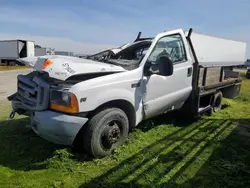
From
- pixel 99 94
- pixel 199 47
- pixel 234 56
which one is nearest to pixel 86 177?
pixel 99 94

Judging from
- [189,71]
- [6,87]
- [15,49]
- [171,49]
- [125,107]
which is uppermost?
[15,49]

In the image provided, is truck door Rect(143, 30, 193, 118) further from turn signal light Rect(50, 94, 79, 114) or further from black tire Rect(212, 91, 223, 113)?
black tire Rect(212, 91, 223, 113)

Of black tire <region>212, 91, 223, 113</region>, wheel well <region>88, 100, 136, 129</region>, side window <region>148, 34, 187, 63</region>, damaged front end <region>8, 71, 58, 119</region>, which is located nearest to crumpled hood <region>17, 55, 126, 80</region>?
damaged front end <region>8, 71, 58, 119</region>

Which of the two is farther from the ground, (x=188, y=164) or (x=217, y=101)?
(x=217, y=101)

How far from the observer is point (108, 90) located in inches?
136

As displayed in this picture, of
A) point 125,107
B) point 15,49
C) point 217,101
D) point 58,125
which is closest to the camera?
point 58,125

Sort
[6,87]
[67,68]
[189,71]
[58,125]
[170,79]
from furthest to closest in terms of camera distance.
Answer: [6,87], [189,71], [170,79], [67,68], [58,125]

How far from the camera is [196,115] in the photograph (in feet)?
17.6

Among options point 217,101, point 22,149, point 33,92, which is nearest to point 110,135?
point 33,92

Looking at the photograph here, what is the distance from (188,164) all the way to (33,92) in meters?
2.59

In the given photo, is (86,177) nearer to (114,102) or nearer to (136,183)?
(136,183)

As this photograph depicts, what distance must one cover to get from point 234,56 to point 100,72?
18.1ft

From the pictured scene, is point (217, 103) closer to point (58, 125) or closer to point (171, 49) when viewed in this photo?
point (171, 49)

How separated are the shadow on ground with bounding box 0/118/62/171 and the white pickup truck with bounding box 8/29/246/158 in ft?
1.80
